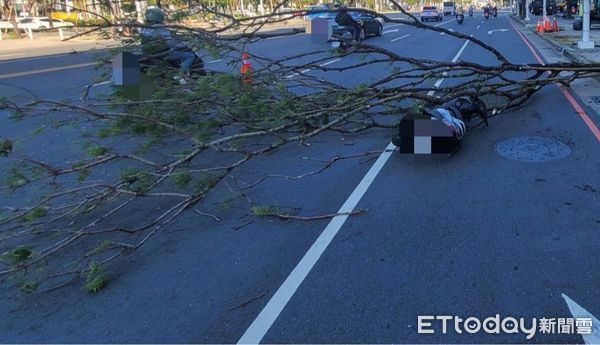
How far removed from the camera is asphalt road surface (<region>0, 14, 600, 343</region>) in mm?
3305

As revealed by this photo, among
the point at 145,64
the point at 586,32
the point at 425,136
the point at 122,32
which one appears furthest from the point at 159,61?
the point at 586,32

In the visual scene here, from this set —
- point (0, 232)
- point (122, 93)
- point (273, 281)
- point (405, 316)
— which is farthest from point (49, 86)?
point (405, 316)

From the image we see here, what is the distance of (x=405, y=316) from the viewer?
331 cm

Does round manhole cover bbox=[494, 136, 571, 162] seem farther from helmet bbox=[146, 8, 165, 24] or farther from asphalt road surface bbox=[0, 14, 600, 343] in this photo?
helmet bbox=[146, 8, 165, 24]

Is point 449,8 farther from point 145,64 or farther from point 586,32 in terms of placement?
point 145,64

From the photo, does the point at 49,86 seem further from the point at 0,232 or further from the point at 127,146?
the point at 0,232

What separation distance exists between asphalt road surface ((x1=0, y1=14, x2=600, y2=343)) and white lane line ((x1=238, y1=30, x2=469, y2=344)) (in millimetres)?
11

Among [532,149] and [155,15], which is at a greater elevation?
[155,15]

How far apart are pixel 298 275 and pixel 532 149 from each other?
3.98 metres

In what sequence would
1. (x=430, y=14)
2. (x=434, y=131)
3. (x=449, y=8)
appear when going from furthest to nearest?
(x=449, y=8) < (x=430, y=14) < (x=434, y=131)

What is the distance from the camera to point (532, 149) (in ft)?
21.4

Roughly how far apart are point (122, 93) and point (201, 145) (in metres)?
1.71

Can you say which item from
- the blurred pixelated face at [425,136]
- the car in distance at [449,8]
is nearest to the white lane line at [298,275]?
the blurred pixelated face at [425,136]

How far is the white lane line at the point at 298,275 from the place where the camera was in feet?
10.7
